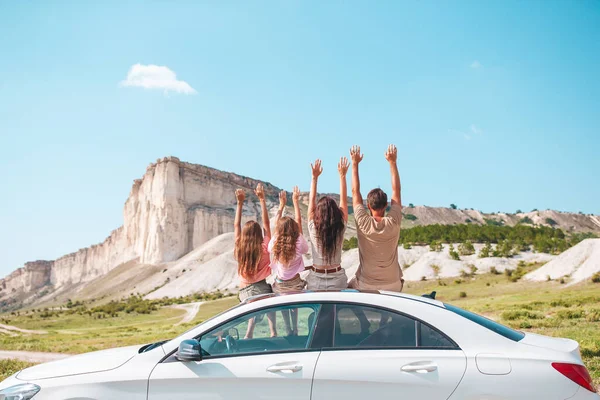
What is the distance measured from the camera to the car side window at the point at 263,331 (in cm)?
420

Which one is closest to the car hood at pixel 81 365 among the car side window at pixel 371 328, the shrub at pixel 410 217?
the car side window at pixel 371 328

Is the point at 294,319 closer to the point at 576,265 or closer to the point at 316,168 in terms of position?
the point at 316,168

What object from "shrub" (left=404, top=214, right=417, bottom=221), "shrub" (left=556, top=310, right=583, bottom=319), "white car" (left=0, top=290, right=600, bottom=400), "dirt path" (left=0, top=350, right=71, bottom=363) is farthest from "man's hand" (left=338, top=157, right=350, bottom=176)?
"shrub" (left=404, top=214, right=417, bottom=221)

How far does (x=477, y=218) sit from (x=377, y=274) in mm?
161820

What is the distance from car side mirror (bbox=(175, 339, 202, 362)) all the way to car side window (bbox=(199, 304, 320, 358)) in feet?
0.52

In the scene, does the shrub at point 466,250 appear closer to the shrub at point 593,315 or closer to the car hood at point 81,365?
the shrub at point 593,315

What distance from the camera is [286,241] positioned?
630cm

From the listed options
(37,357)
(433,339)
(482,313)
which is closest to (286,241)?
(433,339)

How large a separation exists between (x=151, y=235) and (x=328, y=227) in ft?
290

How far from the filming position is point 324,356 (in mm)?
3973

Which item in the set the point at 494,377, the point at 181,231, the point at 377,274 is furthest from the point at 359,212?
the point at 181,231

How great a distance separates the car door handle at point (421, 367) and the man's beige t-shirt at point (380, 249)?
237 cm

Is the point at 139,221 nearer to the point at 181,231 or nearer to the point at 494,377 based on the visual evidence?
the point at 181,231

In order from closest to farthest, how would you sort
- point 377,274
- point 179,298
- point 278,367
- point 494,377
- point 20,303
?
point 494,377 < point 278,367 < point 377,274 < point 179,298 < point 20,303
